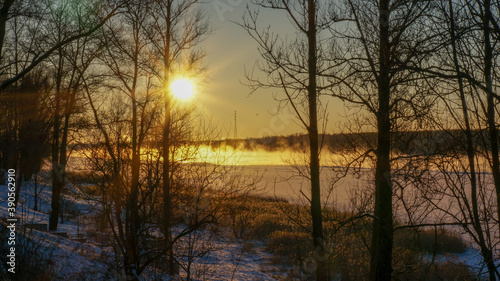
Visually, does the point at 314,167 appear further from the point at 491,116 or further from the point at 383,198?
the point at 491,116

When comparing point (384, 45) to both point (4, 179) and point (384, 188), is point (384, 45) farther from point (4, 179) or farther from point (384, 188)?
point (4, 179)

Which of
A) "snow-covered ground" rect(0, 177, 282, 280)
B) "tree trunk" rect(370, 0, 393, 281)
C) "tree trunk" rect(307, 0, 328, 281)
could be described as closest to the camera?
"tree trunk" rect(370, 0, 393, 281)

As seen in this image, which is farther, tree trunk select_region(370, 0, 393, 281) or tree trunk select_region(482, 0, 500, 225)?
tree trunk select_region(482, 0, 500, 225)

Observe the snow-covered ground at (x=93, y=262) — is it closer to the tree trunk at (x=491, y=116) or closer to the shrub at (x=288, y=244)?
the shrub at (x=288, y=244)

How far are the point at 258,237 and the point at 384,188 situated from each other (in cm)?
1657

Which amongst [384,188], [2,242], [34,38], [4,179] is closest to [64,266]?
[2,242]

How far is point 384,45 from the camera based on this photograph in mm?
5312

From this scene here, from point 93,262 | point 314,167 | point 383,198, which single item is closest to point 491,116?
point 383,198

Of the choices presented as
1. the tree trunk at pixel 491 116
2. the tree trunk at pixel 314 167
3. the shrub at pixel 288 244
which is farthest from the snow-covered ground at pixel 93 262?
the tree trunk at pixel 491 116

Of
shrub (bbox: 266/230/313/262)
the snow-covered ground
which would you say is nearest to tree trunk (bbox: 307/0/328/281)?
the snow-covered ground

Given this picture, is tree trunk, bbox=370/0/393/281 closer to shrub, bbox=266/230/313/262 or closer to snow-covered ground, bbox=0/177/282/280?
snow-covered ground, bbox=0/177/282/280

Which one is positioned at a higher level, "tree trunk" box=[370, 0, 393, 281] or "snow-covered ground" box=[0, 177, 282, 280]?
"tree trunk" box=[370, 0, 393, 281]

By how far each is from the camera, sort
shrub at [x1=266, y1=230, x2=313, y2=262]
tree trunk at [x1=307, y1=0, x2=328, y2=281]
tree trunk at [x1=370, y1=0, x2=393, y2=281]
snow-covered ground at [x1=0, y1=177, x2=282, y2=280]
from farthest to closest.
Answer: shrub at [x1=266, y1=230, x2=313, y2=262], tree trunk at [x1=307, y1=0, x2=328, y2=281], snow-covered ground at [x1=0, y1=177, x2=282, y2=280], tree trunk at [x1=370, y1=0, x2=393, y2=281]

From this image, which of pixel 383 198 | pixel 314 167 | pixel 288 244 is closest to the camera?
pixel 383 198
